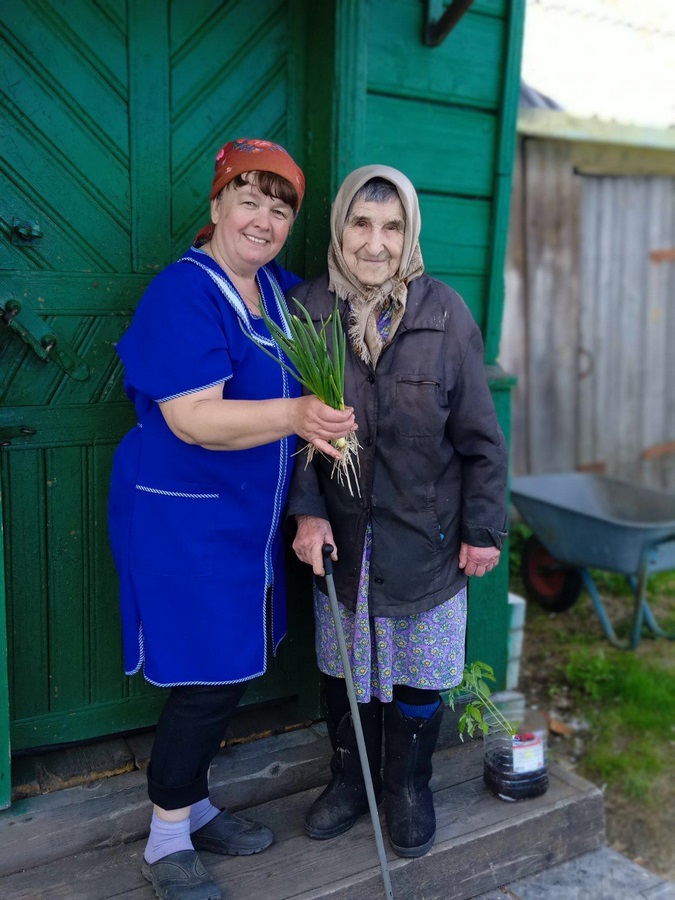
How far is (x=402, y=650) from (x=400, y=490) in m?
0.48

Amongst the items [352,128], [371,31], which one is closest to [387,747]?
[352,128]

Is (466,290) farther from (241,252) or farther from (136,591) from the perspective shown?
(136,591)

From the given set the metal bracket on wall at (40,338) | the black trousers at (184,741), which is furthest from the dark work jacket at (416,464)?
the metal bracket on wall at (40,338)

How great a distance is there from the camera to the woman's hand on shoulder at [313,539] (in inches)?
89.0

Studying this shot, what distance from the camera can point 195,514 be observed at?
2150mm

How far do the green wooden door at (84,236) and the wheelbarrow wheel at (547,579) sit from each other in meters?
3.18

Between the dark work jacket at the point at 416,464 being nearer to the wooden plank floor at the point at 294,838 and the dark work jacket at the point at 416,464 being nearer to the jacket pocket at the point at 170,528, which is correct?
the jacket pocket at the point at 170,528

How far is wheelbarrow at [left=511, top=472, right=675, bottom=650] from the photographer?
14.5ft

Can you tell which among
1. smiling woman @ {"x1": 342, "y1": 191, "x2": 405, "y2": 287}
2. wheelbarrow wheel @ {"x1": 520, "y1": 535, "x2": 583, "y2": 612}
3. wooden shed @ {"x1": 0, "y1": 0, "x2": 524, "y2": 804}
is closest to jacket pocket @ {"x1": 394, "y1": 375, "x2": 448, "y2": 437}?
smiling woman @ {"x1": 342, "y1": 191, "x2": 405, "y2": 287}

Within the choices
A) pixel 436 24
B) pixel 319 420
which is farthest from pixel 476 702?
pixel 436 24

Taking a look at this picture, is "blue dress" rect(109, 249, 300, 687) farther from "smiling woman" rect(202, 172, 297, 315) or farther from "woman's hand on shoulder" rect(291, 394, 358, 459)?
"woman's hand on shoulder" rect(291, 394, 358, 459)

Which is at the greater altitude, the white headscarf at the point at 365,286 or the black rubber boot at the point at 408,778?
the white headscarf at the point at 365,286

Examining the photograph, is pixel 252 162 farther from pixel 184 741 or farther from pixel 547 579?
pixel 547 579

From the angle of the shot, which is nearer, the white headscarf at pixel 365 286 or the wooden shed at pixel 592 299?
the white headscarf at pixel 365 286
